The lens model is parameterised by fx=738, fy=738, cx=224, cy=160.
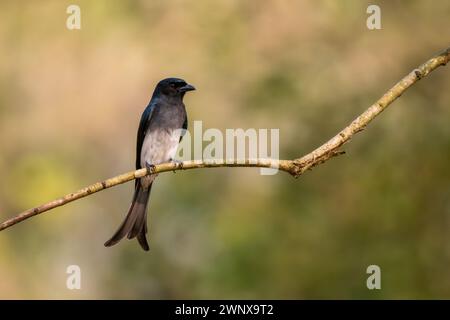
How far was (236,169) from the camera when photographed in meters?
8.24

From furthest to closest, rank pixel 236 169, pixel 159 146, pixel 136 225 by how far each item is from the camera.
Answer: pixel 236 169 < pixel 159 146 < pixel 136 225

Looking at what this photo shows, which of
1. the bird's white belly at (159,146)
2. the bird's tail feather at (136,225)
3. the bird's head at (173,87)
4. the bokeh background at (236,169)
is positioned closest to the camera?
the bird's tail feather at (136,225)

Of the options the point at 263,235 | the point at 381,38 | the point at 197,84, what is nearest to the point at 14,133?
the point at 197,84

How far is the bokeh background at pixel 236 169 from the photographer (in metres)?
6.81

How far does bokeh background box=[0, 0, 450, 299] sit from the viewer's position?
268 inches

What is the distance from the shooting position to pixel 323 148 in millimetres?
3602

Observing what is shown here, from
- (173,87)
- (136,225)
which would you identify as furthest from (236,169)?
(136,225)

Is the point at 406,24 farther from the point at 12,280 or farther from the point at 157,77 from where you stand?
the point at 12,280

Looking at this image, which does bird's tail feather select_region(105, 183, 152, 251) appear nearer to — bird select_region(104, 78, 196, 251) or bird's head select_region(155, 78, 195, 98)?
bird select_region(104, 78, 196, 251)

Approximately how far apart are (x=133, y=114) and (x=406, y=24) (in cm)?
339

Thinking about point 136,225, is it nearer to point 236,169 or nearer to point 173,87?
point 173,87

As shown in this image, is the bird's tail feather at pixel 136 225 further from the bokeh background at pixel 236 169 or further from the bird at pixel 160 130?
the bokeh background at pixel 236 169

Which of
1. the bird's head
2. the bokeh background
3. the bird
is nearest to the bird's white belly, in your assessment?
the bird

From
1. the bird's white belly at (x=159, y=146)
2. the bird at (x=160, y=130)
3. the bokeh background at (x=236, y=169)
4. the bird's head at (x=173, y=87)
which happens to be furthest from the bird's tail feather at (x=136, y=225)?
the bokeh background at (x=236, y=169)
